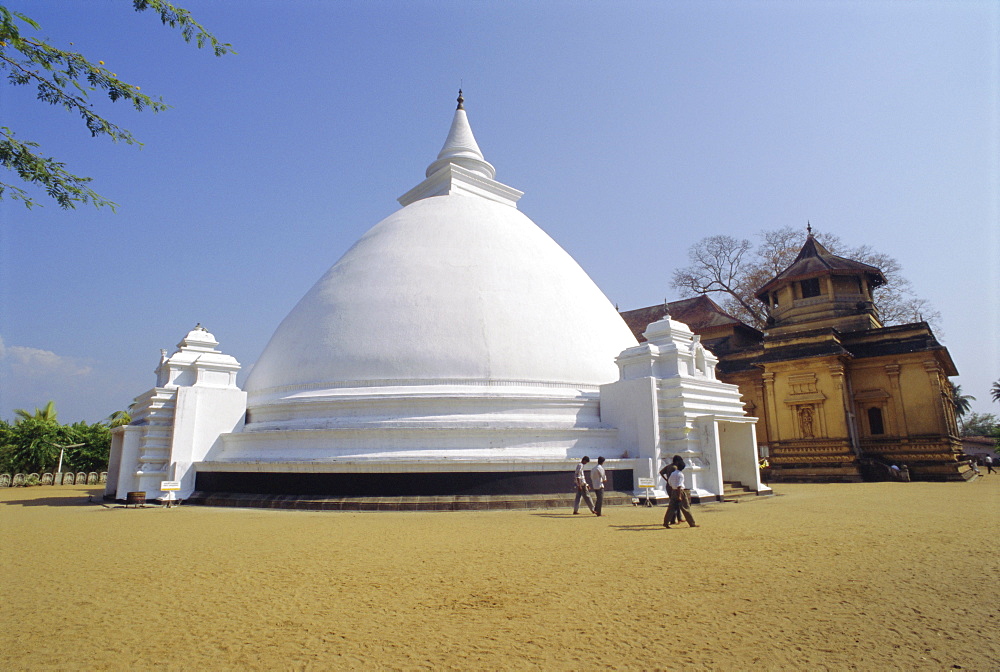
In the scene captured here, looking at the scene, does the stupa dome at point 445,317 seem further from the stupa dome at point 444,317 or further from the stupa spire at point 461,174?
the stupa spire at point 461,174

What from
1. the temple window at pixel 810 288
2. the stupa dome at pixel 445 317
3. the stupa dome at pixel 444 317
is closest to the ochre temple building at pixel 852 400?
the temple window at pixel 810 288

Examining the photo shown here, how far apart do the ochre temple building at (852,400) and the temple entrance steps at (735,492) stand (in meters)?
7.61

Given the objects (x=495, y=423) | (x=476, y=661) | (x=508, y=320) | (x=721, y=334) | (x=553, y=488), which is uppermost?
(x=721, y=334)

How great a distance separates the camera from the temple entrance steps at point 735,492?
14731 millimetres

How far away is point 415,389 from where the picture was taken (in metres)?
14.2

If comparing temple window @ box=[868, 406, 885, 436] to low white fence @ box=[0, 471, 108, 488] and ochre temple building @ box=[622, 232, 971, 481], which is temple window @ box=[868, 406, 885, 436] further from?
low white fence @ box=[0, 471, 108, 488]

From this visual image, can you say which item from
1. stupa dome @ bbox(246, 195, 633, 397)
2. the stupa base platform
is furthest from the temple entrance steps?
stupa dome @ bbox(246, 195, 633, 397)

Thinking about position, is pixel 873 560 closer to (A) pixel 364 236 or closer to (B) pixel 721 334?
(A) pixel 364 236

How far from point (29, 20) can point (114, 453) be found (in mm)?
16071

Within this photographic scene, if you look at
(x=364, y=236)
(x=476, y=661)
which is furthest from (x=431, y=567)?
(x=364, y=236)

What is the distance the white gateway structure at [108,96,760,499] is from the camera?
1309 centimetres

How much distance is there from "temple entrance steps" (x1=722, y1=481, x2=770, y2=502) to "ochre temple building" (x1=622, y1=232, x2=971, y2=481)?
300 inches

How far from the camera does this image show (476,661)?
13.1 ft

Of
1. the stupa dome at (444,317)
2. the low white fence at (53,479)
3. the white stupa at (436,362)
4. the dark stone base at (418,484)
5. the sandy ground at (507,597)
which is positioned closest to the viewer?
the sandy ground at (507,597)
